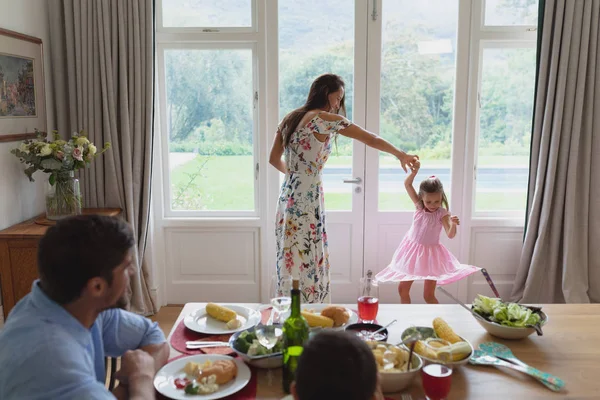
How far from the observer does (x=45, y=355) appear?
Answer: 111 cm

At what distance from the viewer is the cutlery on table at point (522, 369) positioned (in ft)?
4.61

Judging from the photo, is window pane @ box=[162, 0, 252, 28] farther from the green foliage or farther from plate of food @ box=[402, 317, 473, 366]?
plate of food @ box=[402, 317, 473, 366]

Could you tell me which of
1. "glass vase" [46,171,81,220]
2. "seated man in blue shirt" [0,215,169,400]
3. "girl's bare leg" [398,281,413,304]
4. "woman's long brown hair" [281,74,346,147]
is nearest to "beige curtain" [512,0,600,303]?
"girl's bare leg" [398,281,413,304]

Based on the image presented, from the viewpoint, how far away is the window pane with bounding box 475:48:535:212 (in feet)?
12.1

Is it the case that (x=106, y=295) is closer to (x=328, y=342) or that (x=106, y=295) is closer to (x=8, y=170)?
(x=328, y=342)

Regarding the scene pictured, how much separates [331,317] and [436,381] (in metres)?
0.47

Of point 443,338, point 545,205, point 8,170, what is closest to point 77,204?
point 8,170

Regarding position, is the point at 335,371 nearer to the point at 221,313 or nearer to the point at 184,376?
the point at 184,376

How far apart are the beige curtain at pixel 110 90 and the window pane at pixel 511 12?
2.24 metres

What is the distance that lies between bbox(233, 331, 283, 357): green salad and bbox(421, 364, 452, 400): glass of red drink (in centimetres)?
40

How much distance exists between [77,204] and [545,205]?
116 inches

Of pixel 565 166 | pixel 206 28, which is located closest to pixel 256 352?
pixel 206 28

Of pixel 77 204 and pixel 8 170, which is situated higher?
pixel 8 170

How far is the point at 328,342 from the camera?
0.99m
